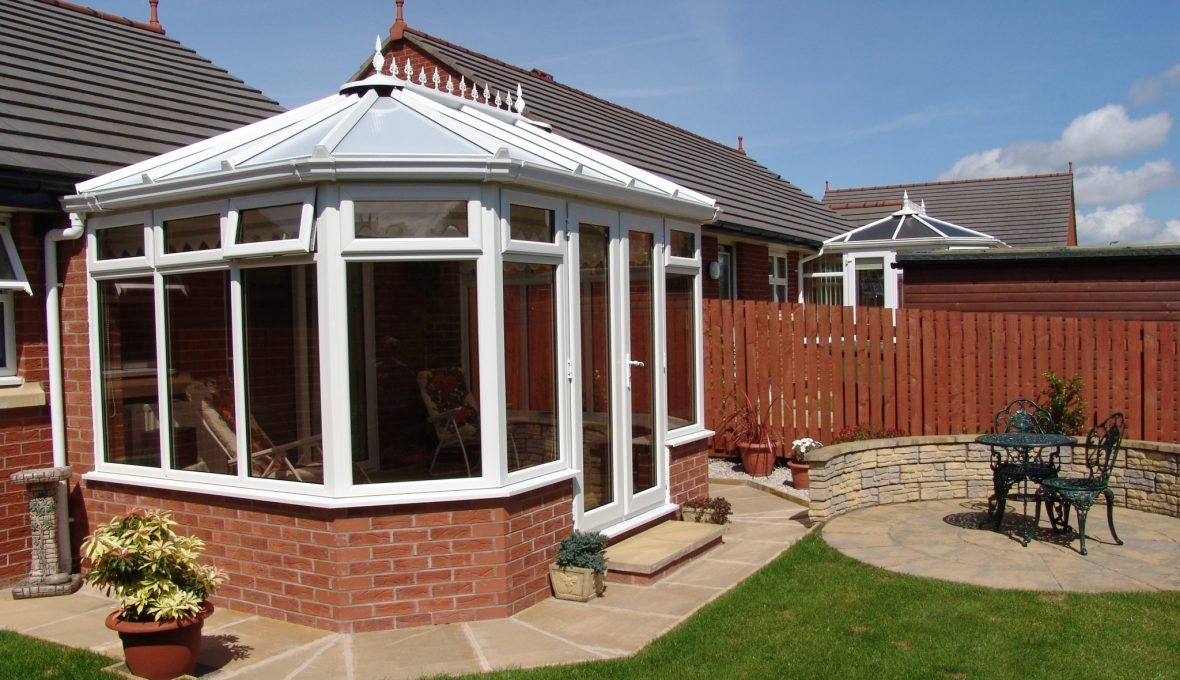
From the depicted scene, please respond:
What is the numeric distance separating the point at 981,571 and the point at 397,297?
4570 millimetres

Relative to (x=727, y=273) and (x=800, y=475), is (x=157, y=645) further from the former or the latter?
(x=727, y=273)

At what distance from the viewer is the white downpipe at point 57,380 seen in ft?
22.1

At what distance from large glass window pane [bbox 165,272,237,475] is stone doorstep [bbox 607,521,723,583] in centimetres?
272

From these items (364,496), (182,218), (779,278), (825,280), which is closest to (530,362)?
(364,496)

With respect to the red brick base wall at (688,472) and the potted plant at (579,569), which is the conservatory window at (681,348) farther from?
the potted plant at (579,569)

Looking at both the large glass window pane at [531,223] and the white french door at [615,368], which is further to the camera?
the white french door at [615,368]

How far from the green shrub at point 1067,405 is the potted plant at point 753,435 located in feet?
9.49

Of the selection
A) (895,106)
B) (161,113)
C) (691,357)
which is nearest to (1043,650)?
(691,357)

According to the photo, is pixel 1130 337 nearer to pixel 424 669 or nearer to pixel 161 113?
pixel 424 669

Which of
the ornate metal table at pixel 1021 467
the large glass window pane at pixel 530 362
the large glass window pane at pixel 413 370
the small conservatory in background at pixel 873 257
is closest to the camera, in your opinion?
the large glass window pane at pixel 413 370

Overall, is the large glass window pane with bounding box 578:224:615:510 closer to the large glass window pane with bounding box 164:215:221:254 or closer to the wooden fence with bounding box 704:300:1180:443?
the large glass window pane with bounding box 164:215:221:254

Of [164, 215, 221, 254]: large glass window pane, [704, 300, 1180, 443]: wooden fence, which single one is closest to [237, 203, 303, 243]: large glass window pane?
[164, 215, 221, 254]: large glass window pane

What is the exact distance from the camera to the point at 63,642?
5.45 meters

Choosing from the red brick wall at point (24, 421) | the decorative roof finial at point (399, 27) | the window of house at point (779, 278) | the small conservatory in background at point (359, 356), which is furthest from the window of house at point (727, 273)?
the red brick wall at point (24, 421)
